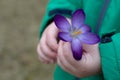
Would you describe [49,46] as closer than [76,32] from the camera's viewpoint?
No

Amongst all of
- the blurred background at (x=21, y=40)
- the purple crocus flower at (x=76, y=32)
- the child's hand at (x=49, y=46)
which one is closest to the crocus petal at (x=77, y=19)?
the purple crocus flower at (x=76, y=32)

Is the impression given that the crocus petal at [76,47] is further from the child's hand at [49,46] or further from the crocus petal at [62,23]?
the child's hand at [49,46]

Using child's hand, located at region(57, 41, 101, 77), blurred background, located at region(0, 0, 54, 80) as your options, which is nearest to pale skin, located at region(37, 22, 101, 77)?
child's hand, located at region(57, 41, 101, 77)

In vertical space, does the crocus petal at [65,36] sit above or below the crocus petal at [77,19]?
below

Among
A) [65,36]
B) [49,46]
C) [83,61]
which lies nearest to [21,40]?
[49,46]

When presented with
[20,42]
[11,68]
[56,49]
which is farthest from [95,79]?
[20,42]

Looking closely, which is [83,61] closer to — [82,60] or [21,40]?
[82,60]

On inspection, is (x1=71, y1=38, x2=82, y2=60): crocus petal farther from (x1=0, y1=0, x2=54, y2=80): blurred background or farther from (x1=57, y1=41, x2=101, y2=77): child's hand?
(x1=0, y1=0, x2=54, y2=80): blurred background
